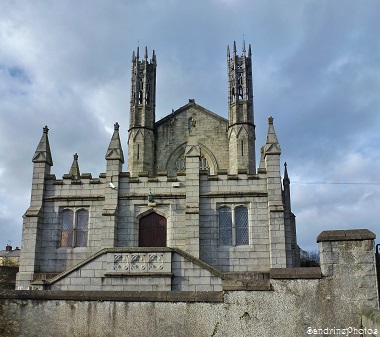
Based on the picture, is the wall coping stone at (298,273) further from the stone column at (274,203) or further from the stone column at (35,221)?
the stone column at (35,221)

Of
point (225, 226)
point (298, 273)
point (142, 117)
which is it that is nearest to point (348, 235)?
point (298, 273)

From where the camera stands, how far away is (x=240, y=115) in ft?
112

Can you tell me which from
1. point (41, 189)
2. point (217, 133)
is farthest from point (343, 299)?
point (217, 133)

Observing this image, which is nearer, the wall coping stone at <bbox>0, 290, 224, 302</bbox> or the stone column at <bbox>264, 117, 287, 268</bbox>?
the wall coping stone at <bbox>0, 290, 224, 302</bbox>

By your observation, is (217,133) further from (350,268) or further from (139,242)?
(350,268)

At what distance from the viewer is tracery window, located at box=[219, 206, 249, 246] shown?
2111 centimetres

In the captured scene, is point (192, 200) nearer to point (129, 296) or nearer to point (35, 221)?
point (35, 221)

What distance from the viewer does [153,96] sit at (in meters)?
36.2

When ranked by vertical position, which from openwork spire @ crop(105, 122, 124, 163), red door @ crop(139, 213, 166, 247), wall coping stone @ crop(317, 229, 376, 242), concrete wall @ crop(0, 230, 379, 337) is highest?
openwork spire @ crop(105, 122, 124, 163)

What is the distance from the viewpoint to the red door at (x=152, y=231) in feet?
70.9

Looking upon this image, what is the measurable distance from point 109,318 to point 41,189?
48.4ft

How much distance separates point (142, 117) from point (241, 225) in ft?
53.0

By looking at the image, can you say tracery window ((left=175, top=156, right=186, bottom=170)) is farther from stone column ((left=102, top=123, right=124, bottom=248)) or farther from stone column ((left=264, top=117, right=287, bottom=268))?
stone column ((left=264, top=117, right=287, bottom=268))

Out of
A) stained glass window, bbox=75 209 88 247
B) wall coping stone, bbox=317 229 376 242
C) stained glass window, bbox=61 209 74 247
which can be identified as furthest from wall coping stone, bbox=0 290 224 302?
stained glass window, bbox=61 209 74 247
